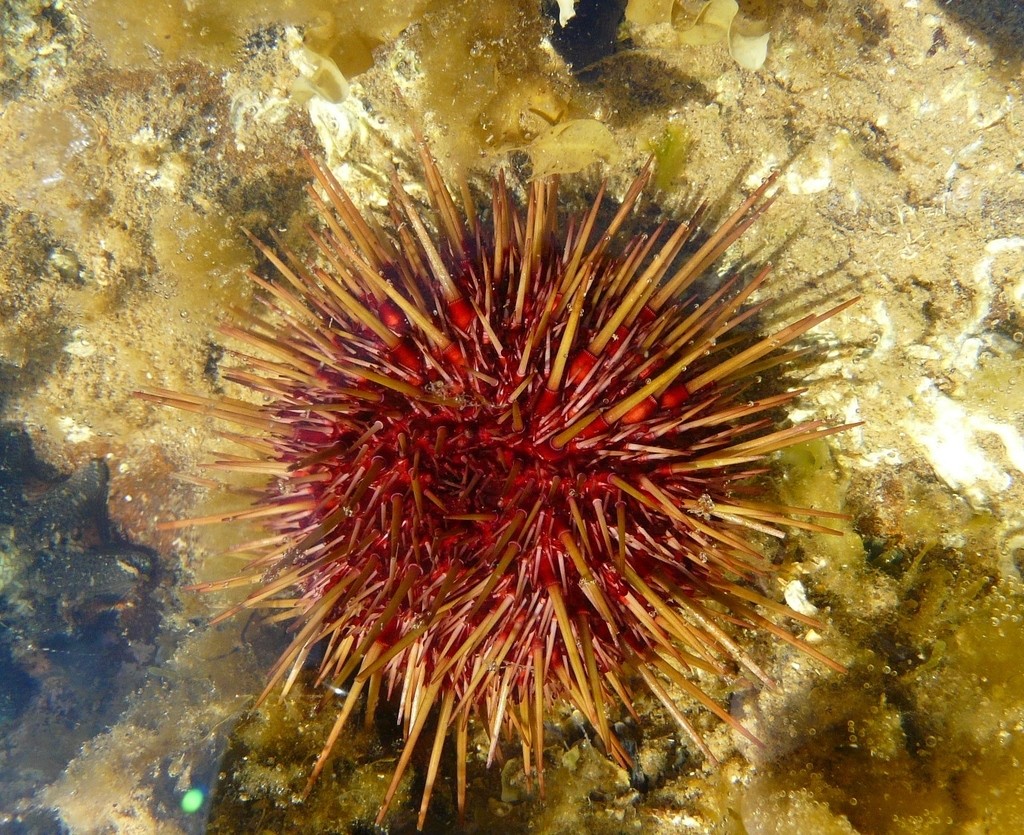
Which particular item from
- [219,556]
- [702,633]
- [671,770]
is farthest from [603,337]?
[219,556]

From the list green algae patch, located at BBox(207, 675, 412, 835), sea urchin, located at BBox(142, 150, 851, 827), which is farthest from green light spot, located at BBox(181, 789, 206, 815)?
sea urchin, located at BBox(142, 150, 851, 827)

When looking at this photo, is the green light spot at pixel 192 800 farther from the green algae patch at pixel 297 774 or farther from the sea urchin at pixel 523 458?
the sea urchin at pixel 523 458

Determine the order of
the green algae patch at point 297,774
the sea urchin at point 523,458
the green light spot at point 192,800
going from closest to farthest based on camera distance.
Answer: the sea urchin at point 523,458, the green algae patch at point 297,774, the green light spot at point 192,800

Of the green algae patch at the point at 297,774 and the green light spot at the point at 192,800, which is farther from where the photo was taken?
the green light spot at the point at 192,800

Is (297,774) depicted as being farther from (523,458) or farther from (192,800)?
(523,458)

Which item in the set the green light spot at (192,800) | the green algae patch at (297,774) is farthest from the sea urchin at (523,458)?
the green light spot at (192,800)

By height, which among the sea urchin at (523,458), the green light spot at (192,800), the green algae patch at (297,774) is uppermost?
the sea urchin at (523,458)
